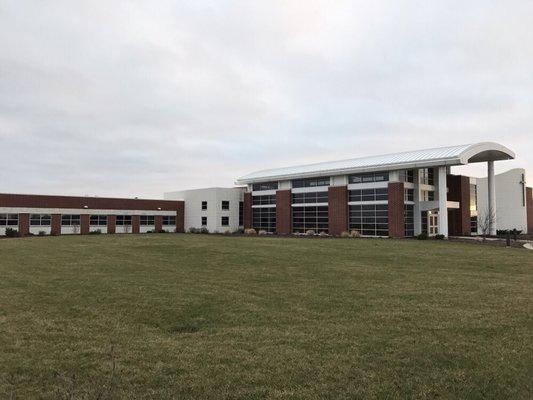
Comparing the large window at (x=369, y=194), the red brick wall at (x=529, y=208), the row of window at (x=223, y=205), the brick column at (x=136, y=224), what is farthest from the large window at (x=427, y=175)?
the brick column at (x=136, y=224)

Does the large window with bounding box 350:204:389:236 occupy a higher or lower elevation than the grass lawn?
higher

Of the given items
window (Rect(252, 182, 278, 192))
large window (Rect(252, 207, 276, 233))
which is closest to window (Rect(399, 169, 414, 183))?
window (Rect(252, 182, 278, 192))

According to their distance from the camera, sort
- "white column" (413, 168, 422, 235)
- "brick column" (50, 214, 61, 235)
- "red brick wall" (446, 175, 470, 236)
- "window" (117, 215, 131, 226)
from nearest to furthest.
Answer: "white column" (413, 168, 422, 235) < "red brick wall" (446, 175, 470, 236) < "brick column" (50, 214, 61, 235) < "window" (117, 215, 131, 226)

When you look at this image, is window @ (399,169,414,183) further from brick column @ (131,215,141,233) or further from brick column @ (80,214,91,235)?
brick column @ (80,214,91,235)

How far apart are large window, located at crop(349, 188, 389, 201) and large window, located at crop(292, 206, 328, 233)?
162 inches

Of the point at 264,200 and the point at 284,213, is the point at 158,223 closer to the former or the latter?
the point at 264,200

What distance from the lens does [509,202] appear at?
187 ft

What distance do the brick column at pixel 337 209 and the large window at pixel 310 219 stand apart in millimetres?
1501

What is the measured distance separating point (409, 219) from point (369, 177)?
6.01 m

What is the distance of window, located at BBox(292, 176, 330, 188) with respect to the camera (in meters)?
52.2

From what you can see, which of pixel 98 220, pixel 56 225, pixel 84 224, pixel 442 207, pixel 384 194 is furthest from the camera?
pixel 98 220

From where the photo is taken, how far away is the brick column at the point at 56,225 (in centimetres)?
5241

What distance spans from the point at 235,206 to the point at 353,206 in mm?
20656

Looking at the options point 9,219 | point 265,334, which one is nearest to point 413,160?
point 265,334
